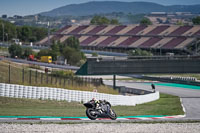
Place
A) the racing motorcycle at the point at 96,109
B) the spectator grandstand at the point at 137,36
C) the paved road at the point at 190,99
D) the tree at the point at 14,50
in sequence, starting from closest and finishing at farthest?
the racing motorcycle at the point at 96,109
the paved road at the point at 190,99
the tree at the point at 14,50
the spectator grandstand at the point at 137,36

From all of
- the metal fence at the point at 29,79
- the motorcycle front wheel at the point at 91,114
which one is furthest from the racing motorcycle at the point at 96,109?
the metal fence at the point at 29,79

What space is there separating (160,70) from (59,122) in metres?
34.6

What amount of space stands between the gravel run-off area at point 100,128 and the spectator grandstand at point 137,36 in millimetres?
87473

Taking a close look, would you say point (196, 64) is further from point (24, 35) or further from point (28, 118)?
point (24, 35)

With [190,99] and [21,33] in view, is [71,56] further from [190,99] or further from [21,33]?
[21,33]

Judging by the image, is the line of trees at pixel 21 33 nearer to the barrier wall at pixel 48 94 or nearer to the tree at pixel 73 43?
the tree at pixel 73 43

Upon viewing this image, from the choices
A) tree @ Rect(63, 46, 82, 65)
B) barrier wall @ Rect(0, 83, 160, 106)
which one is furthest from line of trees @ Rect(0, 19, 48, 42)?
barrier wall @ Rect(0, 83, 160, 106)

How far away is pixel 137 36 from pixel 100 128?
110 meters

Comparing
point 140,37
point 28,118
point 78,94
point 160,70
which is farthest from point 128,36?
point 28,118

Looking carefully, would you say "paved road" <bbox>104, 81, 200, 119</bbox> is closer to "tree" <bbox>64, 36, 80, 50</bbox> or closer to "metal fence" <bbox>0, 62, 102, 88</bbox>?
"metal fence" <bbox>0, 62, 102, 88</bbox>

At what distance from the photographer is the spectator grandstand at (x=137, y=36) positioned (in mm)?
113000

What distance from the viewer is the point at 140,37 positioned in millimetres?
126500

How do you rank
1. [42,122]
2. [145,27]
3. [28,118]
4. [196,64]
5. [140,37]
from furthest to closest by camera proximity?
[145,27] < [140,37] < [196,64] < [28,118] < [42,122]

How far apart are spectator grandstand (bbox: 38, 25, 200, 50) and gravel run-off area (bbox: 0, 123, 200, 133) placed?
287 ft
